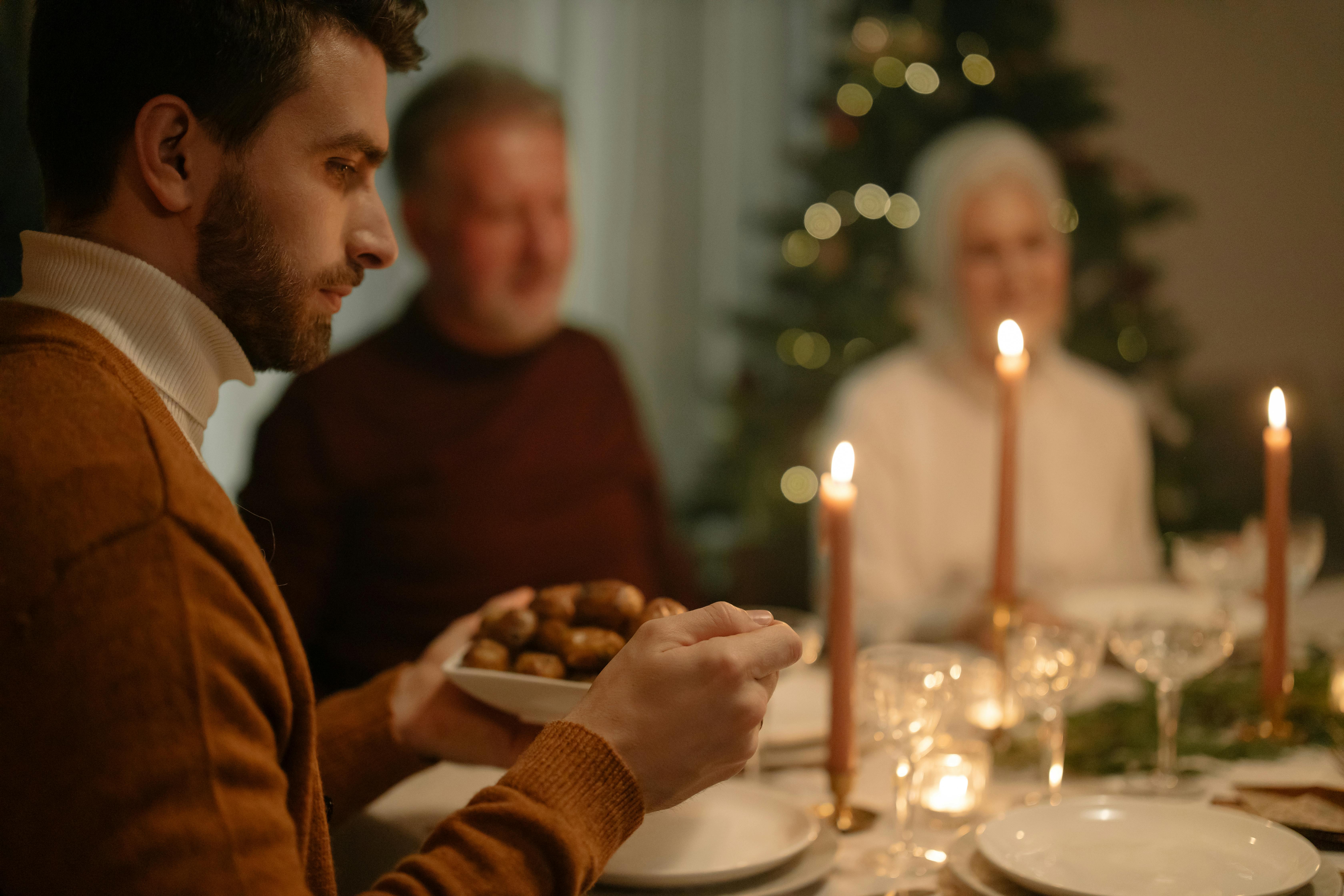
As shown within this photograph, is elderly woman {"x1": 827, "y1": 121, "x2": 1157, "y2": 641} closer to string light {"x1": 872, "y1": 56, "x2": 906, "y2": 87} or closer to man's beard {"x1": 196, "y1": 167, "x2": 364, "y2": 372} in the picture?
string light {"x1": 872, "y1": 56, "x2": 906, "y2": 87}

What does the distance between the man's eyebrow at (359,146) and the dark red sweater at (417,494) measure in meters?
1.34

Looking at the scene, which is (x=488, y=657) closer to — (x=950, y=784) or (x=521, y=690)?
(x=521, y=690)

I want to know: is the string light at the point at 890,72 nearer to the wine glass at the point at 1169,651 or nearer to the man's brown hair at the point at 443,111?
the man's brown hair at the point at 443,111

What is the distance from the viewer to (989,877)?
2.71 feet

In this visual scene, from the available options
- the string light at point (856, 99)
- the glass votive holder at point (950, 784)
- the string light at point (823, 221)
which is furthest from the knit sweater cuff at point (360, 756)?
the string light at point (856, 99)

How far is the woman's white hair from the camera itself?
110 inches

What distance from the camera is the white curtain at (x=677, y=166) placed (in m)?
3.33

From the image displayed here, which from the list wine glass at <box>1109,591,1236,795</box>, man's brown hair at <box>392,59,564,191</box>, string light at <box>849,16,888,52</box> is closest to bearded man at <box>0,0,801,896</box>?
wine glass at <box>1109,591,1236,795</box>

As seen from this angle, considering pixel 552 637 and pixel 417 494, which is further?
pixel 417 494

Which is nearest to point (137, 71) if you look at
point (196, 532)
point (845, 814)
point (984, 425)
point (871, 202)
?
point (196, 532)

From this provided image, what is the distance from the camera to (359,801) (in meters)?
1.03

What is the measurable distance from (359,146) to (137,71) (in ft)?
0.50

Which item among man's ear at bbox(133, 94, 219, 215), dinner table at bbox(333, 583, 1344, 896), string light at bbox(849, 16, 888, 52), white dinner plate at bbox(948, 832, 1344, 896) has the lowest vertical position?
dinner table at bbox(333, 583, 1344, 896)

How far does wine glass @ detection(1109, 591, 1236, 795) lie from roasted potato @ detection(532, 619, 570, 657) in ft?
1.97
